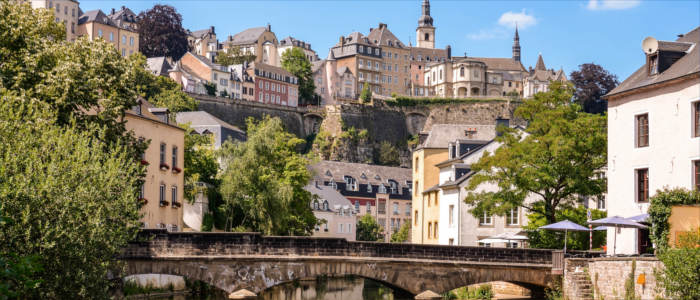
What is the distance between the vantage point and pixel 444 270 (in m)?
34.8

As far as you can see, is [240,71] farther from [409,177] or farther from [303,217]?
[303,217]

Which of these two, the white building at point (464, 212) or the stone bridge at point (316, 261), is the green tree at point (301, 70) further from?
the stone bridge at point (316, 261)

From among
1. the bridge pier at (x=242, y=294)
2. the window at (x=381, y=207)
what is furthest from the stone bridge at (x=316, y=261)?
the window at (x=381, y=207)

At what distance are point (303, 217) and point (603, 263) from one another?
27.4 m

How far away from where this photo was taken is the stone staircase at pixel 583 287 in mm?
32281

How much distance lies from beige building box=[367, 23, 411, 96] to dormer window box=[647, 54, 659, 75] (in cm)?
12413

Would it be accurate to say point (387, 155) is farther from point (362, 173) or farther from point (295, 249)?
point (295, 249)

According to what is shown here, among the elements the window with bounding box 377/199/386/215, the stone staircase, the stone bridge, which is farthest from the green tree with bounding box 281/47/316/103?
the stone staircase

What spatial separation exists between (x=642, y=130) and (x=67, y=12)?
4031 inches

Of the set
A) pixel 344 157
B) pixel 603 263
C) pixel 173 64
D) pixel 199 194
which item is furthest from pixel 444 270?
pixel 173 64

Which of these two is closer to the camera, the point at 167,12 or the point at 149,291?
the point at 149,291

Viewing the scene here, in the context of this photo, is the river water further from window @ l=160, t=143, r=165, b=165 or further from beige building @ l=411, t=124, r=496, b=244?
window @ l=160, t=143, r=165, b=165

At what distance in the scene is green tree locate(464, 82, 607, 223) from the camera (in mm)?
38562

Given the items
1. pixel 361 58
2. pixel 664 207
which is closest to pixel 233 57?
pixel 361 58
